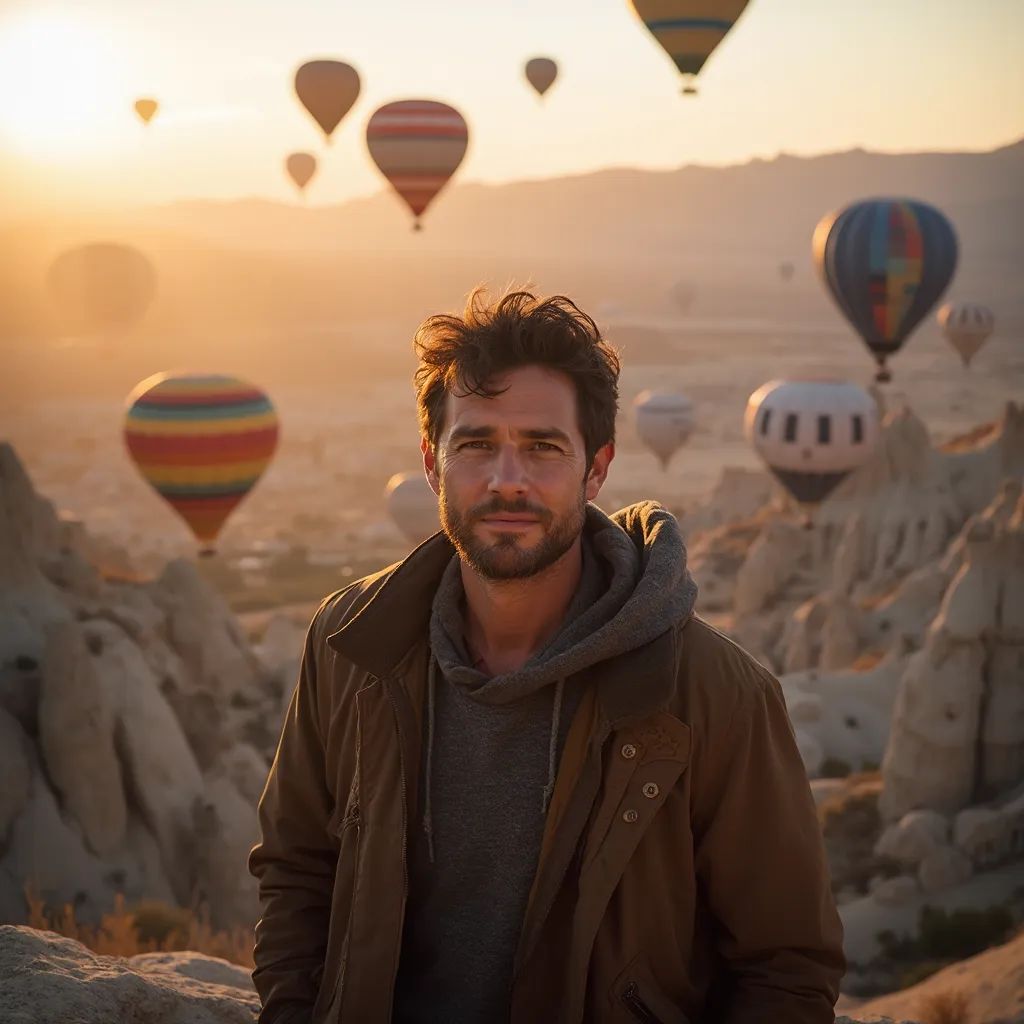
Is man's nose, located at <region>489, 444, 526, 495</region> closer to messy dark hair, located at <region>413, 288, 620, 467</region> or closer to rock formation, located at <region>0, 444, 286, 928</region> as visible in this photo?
messy dark hair, located at <region>413, 288, 620, 467</region>

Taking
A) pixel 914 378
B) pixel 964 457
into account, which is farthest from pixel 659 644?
pixel 914 378

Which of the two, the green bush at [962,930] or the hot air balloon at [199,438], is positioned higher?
the hot air balloon at [199,438]

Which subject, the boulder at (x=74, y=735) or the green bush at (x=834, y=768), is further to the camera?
the green bush at (x=834, y=768)

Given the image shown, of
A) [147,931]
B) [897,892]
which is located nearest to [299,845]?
[147,931]

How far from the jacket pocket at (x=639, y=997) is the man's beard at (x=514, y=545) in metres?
0.88

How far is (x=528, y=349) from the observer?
10.4 feet

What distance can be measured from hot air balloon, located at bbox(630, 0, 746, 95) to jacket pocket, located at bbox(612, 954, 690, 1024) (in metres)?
25.4

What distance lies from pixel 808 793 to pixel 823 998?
1.42 feet

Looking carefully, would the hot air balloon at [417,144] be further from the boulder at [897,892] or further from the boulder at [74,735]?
the boulder at [74,735]

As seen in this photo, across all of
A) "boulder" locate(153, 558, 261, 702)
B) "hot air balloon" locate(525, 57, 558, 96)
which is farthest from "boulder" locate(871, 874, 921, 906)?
"hot air balloon" locate(525, 57, 558, 96)

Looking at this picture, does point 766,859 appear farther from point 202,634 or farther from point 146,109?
point 146,109

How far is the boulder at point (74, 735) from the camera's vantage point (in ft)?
39.5

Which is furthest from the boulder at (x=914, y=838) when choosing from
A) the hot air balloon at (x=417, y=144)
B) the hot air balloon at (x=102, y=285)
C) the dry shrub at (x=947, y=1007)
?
the hot air balloon at (x=102, y=285)

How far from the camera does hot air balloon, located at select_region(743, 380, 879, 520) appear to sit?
2969cm
